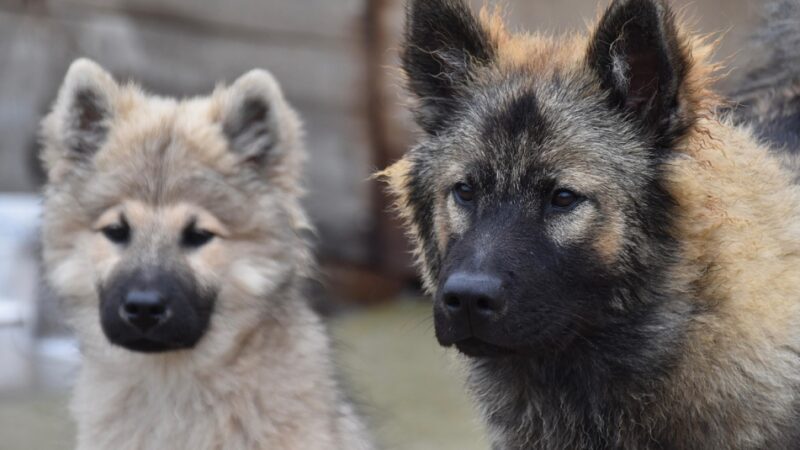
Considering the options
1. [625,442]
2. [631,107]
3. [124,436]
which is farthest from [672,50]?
[124,436]

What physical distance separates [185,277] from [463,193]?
127 centimetres

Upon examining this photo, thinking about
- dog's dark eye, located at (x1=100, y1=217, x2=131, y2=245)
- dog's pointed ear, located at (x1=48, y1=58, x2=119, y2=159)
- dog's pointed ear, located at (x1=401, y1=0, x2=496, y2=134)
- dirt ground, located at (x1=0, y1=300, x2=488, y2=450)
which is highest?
dog's pointed ear, located at (x1=401, y1=0, x2=496, y2=134)

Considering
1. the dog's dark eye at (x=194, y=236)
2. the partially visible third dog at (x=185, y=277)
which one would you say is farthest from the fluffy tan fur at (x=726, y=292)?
the dog's dark eye at (x=194, y=236)

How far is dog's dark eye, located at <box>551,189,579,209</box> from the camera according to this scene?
3.47m

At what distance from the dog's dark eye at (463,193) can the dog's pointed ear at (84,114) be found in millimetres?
1778

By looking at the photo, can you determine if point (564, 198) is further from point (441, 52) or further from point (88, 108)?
point (88, 108)

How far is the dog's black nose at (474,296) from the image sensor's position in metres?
3.31

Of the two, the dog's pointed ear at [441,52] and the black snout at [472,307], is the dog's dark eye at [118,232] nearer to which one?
the dog's pointed ear at [441,52]

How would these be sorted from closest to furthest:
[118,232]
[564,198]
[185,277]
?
[564,198]
[185,277]
[118,232]

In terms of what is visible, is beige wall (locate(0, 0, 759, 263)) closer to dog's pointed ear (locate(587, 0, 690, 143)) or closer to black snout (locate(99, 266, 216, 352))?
black snout (locate(99, 266, 216, 352))

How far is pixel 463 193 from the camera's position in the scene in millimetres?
3648

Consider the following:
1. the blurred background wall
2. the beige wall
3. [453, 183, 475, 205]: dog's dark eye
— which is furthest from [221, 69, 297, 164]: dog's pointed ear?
the beige wall

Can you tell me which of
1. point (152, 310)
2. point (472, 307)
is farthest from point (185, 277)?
point (472, 307)

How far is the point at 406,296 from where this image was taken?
945cm
